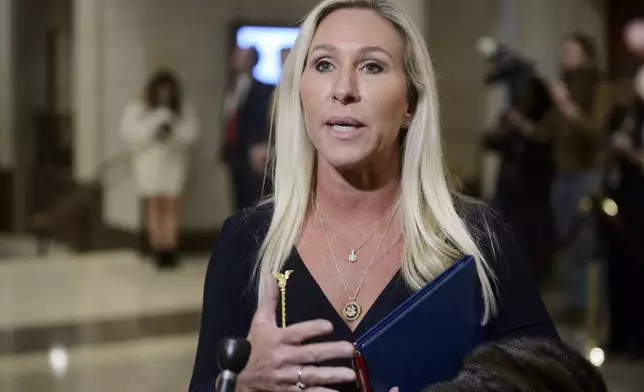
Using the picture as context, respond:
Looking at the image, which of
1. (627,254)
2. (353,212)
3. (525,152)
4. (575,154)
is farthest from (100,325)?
(353,212)

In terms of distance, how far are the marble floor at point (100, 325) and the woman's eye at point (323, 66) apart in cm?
284

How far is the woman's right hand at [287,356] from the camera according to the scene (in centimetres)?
108

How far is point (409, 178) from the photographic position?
1.34 m

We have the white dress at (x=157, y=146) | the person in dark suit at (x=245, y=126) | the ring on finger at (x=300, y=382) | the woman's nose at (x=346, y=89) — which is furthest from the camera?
the white dress at (x=157, y=146)

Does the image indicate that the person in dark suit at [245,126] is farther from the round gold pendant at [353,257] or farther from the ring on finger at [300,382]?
the ring on finger at [300,382]

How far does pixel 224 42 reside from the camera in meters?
5.10

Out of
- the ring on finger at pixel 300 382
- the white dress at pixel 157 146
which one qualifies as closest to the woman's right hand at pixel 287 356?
the ring on finger at pixel 300 382

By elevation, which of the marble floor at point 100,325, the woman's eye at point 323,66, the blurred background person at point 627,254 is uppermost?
the woman's eye at point 323,66

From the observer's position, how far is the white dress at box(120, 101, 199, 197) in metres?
4.94

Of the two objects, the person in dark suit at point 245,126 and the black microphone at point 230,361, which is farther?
the person in dark suit at point 245,126

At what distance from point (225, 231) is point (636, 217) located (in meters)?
3.58

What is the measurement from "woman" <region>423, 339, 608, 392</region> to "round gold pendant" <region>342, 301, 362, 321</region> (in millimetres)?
171

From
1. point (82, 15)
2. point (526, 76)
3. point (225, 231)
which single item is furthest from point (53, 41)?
point (225, 231)

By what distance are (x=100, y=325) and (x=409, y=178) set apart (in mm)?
3643
